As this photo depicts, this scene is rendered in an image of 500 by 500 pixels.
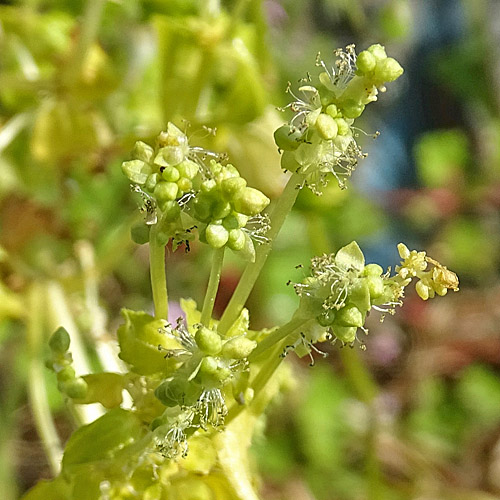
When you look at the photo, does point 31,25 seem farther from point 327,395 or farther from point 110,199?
point 327,395

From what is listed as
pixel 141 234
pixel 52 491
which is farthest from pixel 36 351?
pixel 141 234

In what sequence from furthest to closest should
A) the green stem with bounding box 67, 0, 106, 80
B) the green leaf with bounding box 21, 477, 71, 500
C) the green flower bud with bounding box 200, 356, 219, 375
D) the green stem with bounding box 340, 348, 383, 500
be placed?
the green stem with bounding box 340, 348, 383, 500, the green stem with bounding box 67, 0, 106, 80, the green leaf with bounding box 21, 477, 71, 500, the green flower bud with bounding box 200, 356, 219, 375

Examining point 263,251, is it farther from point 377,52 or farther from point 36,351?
point 36,351

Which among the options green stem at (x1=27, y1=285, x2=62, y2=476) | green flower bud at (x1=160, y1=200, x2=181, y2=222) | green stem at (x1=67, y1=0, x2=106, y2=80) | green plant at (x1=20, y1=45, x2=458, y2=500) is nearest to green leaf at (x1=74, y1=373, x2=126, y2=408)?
green plant at (x1=20, y1=45, x2=458, y2=500)

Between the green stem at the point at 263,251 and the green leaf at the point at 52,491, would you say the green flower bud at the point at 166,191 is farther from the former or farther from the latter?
the green leaf at the point at 52,491

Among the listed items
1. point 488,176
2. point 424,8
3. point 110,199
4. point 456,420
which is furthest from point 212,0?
point 424,8

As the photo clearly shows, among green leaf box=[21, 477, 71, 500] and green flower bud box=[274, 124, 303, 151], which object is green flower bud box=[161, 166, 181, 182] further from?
green leaf box=[21, 477, 71, 500]

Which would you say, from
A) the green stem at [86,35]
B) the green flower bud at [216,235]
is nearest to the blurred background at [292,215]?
the green stem at [86,35]

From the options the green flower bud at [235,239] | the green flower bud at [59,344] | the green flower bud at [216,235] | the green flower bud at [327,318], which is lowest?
the green flower bud at [59,344]
